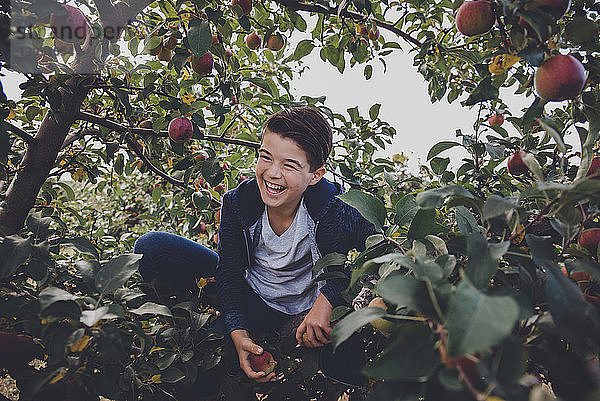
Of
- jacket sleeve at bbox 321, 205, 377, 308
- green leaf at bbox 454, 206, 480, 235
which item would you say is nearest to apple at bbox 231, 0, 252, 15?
jacket sleeve at bbox 321, 205, 377, 308

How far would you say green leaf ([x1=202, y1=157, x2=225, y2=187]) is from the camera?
43.1 inches

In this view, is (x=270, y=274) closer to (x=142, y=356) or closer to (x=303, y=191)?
(x=303, y=191)

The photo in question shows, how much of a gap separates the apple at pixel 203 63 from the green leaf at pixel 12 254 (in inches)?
25.8

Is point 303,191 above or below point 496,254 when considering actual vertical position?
above

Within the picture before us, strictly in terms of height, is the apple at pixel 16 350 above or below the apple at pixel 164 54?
below

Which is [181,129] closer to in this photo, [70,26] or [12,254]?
[70,26]

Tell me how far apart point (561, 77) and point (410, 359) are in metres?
0.46

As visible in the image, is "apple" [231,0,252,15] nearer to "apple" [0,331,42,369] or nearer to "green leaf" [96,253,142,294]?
"green leaf" [96,253,142,294]

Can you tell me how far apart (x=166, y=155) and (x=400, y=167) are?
2.32m

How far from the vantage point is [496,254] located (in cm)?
37

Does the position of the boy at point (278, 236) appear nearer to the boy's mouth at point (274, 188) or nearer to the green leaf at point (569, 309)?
the boy's mouth at point (274, 188)

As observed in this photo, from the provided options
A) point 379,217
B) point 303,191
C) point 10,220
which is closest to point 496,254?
point 379,217

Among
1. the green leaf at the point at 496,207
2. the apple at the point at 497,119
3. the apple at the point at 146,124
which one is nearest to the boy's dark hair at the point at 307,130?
the apple at the point at 146,124

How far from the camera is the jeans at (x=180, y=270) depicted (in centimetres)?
110
